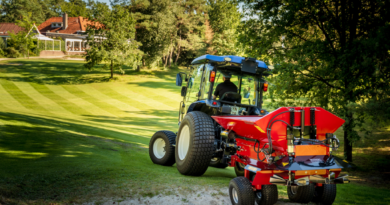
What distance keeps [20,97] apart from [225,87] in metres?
25.4

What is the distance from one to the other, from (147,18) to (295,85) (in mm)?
32840

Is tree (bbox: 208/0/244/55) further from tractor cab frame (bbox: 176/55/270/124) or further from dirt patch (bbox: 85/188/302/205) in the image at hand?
dirt patch (bbox: 85/188/302/205)

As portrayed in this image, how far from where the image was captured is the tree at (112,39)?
36.6 metres

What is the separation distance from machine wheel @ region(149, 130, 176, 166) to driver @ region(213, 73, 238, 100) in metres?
1.70

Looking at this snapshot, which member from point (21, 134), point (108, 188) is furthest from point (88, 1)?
point (108, 188)

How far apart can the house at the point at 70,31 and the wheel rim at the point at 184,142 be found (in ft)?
182

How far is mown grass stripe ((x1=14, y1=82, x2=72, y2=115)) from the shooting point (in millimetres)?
24275

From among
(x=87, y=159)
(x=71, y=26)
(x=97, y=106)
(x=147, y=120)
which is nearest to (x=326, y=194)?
(x=87, y=159)

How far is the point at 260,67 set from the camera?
7621mm

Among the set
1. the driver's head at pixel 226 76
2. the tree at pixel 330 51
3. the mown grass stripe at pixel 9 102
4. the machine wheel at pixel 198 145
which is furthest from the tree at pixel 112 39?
the machine wheel at pixel 198 145

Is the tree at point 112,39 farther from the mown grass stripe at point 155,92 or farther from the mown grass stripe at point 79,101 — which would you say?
the mown grass stripe at point 79,101

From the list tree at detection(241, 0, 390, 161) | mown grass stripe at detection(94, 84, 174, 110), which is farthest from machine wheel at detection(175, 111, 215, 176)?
mown grass stripe at detection(94, 84, 174, 110)

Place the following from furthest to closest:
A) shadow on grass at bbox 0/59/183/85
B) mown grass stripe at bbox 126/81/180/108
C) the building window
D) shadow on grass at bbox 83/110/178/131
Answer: the building window, shadow on grass at bbox 0/59/183/85, mown grass stripe at bbox 126/81/180/108, shadow on grass at bbox 83/110/178/131

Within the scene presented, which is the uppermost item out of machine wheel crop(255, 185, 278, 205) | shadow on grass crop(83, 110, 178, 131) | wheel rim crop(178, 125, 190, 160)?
wheel rim crop(178, 125, 190, 160)
